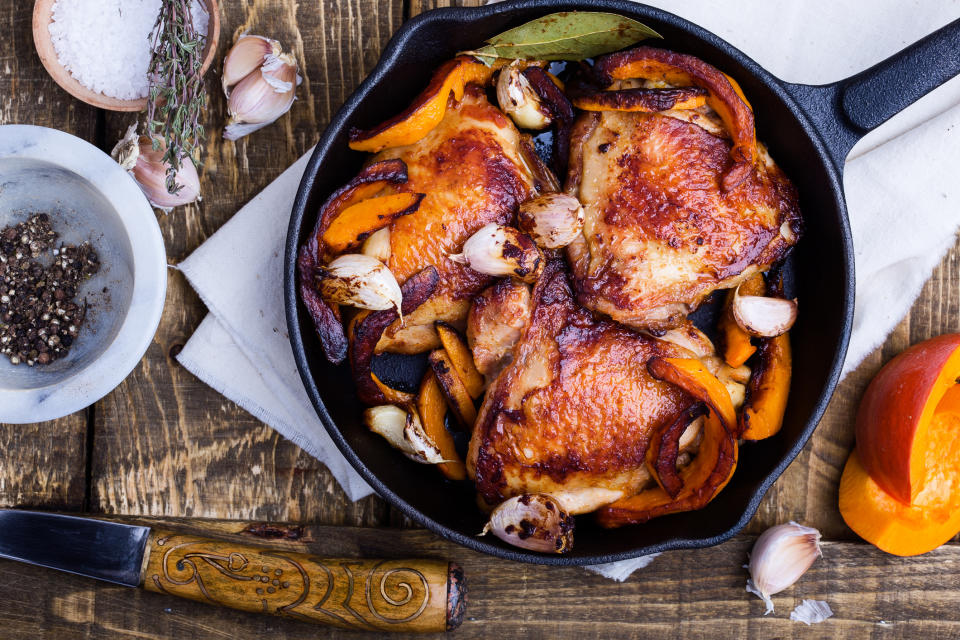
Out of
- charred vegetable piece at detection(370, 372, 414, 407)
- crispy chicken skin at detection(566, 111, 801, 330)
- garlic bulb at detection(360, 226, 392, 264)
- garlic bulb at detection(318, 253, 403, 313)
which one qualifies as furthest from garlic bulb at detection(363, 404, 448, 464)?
crispy chicken skin at detection(566, 111, 801, 330)

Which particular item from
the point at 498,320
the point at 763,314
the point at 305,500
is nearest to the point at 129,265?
the point at 305,500

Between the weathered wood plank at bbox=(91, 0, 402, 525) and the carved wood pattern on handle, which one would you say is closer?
the carved wood pattern on handle

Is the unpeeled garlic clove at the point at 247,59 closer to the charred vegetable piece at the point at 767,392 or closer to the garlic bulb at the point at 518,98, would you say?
the garlic bulb at the point at 518,98

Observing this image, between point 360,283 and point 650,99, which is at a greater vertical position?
point 650,99

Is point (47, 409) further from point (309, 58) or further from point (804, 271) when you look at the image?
point (804, 271)

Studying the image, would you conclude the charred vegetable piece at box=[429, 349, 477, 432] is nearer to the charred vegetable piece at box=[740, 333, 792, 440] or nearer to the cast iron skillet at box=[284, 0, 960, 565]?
the cast iron skillet at box=[284, 0, 960, 565]

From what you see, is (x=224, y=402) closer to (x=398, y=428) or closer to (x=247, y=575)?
(x=247, y=575)

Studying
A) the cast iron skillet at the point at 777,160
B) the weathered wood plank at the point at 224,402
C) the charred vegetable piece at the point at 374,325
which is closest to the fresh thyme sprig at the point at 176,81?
the weathered wood plank at the point at 224,402
